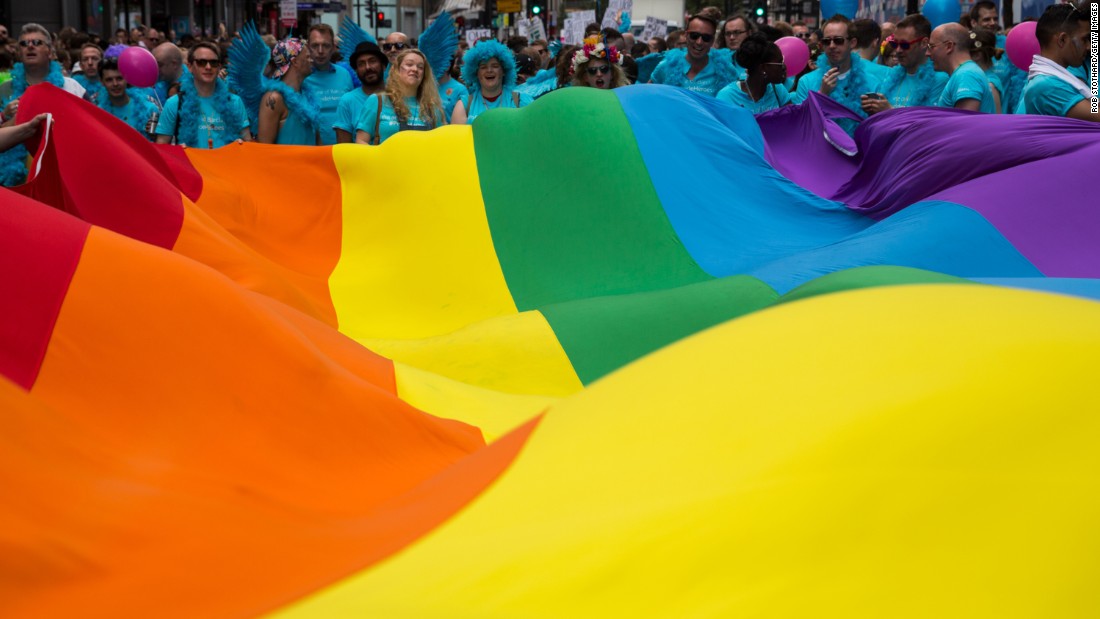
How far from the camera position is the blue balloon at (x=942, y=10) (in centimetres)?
1019

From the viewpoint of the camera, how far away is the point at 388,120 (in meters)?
7.29

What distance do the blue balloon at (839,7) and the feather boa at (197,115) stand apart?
8.15 m

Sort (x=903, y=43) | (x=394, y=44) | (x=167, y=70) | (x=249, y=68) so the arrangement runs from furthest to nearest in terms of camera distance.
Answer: (x=167, y=70) → (x=394, y=44) → (x=249, y=68) → (x=903, y=43)

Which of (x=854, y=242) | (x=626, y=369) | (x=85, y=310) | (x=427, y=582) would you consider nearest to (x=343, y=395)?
(x=85, y=310)

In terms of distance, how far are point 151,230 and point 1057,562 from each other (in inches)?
133

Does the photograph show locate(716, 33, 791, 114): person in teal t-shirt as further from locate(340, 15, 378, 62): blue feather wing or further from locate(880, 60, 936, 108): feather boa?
locate(340, 15, 378, 62): blue feather wing

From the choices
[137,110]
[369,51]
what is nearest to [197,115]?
[369,51]

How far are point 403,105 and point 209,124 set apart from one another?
132 cm

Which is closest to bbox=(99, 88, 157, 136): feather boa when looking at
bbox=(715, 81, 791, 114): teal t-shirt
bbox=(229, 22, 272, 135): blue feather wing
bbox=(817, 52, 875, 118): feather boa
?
bbox=(229, 22, 272, 135): blue feather wing

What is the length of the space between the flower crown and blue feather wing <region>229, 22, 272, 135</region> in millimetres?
1979

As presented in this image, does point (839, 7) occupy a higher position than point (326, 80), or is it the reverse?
point (839, 7)

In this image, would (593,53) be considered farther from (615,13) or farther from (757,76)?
(615,13)

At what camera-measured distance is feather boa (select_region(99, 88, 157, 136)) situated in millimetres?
8844

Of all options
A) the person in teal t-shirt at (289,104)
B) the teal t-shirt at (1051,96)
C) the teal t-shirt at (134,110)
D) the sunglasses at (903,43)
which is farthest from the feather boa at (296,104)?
the teal t-shirt at (1051,96)
